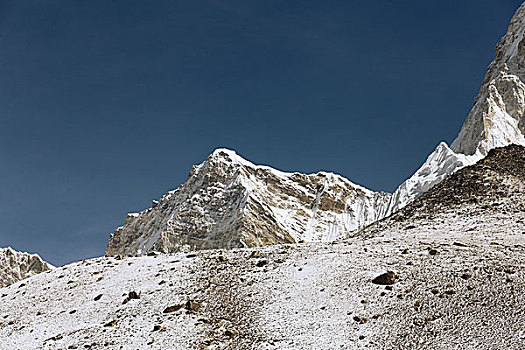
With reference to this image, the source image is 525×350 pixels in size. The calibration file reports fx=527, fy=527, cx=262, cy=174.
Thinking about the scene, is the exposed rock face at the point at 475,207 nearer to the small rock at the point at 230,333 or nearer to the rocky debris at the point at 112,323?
the small rock at the point at 230,333

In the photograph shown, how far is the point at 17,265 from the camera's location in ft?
557

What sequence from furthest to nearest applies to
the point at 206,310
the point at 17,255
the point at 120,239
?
1. the point at 17,255
2. the point at 120,239
3. the point at 206,310

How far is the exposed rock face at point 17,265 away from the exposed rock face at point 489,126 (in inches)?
4570

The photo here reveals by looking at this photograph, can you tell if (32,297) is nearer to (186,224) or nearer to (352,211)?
(186,224)

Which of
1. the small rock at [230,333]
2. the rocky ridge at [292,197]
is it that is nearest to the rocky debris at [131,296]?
the small rock at [230,333]

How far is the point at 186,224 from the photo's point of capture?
134 metres

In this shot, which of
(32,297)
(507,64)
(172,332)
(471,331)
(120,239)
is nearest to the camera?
(471,331)

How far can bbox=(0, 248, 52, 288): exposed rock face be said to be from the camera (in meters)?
166

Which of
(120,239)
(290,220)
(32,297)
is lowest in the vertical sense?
(32,297)

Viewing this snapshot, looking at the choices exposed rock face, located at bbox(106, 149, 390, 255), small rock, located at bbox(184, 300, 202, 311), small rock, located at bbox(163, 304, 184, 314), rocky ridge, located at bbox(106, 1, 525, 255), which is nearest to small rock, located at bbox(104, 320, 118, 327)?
small rock, located at bbox(163, 304, 184, 314)

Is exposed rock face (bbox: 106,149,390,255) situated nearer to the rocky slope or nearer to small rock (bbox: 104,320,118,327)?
the rocky slope

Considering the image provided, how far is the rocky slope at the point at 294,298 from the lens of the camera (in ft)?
54.3

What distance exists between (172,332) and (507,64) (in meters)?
148

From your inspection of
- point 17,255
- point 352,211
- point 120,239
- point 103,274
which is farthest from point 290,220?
point 103,274
